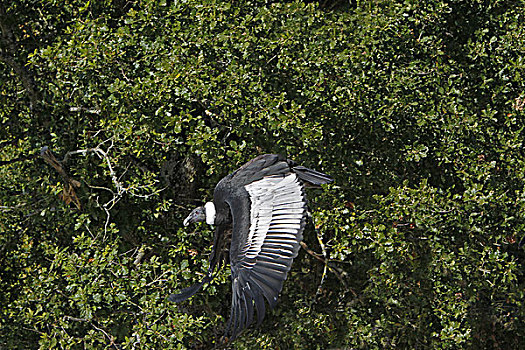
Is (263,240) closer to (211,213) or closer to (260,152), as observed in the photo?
(211,213)

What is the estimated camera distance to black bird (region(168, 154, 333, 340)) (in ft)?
10.8

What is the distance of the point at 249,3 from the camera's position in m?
4.70

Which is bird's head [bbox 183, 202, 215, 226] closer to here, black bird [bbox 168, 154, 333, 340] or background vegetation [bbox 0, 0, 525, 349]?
black bird [bbox 168, 154, 333, 340]

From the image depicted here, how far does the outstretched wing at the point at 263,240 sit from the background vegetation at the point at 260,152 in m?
0.55

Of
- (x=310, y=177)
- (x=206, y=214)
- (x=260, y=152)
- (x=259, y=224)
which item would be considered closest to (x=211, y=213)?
(x=206, y=214)

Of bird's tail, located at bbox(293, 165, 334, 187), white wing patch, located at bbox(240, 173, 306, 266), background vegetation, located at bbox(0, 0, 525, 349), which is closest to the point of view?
white wing patch, located at bbox(240, 173, 306, 266)

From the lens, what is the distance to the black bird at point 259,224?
130 inches

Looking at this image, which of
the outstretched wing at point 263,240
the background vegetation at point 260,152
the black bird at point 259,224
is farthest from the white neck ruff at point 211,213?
the background vegetation at point 260,152

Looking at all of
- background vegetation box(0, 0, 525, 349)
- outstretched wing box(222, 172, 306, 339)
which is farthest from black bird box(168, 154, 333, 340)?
background vegetation box(0, 0, 525, 349)

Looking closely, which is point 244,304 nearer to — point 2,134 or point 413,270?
point 413,270

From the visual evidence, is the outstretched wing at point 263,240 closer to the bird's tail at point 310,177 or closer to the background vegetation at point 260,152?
the bird's tail at point 310,177

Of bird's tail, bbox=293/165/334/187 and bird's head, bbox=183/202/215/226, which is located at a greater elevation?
bird's tail, bbox=293/165/334/187

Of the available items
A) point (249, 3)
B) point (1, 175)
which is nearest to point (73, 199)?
point (1, 175)

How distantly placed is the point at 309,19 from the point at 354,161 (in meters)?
0.89
